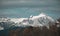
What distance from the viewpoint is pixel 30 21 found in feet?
4.81

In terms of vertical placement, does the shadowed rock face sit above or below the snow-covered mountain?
below

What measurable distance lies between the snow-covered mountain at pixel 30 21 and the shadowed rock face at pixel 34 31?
50 mm

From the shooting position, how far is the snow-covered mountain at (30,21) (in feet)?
4.78

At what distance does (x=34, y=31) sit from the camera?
144 cm

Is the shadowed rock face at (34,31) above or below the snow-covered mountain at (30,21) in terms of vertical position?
below

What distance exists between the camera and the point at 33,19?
147 cm

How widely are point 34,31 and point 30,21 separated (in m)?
0.13

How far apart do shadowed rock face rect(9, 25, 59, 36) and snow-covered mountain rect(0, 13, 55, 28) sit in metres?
0.05

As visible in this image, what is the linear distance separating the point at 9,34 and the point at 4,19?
0.20 meters

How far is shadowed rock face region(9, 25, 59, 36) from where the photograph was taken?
4.70 feet

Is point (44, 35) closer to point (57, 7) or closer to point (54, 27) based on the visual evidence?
point (54, 27)

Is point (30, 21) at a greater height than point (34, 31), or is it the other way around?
point (30, 21)

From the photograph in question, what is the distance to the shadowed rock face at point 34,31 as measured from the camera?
1.43m

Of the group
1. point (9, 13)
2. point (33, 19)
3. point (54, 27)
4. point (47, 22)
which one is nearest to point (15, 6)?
point (9, 13)
